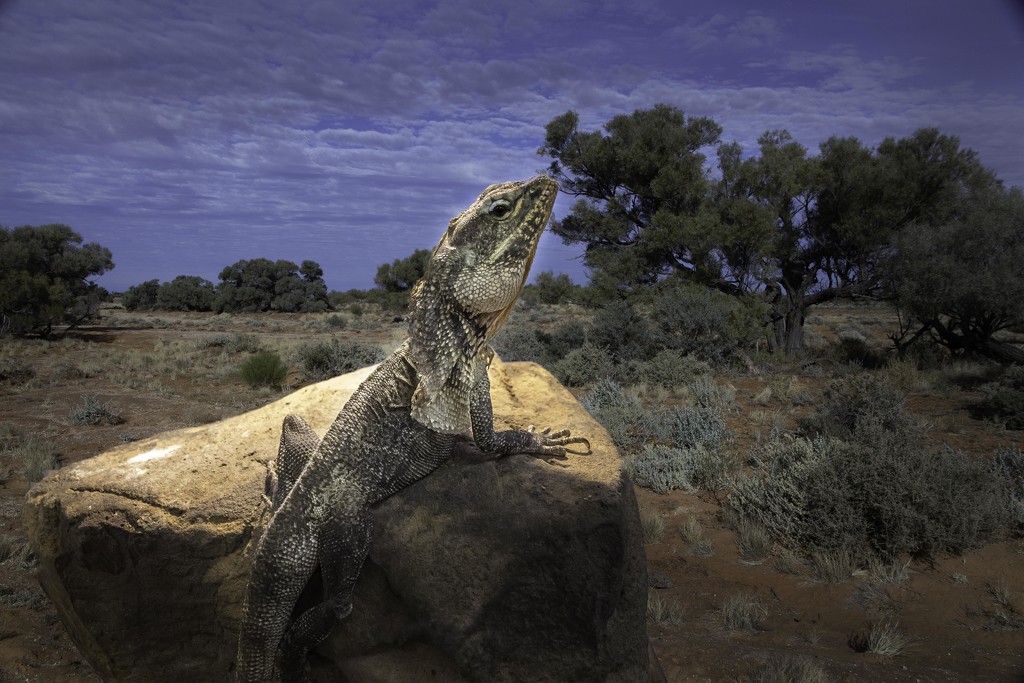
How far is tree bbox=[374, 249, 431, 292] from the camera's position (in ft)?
158

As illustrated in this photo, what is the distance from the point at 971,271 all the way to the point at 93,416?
1889 centimetres

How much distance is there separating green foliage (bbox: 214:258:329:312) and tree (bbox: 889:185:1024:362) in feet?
132

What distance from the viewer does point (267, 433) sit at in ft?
13.2

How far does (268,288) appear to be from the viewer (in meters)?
49.5

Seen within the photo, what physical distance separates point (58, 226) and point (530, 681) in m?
35.0

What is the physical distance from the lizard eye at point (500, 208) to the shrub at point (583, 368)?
11769 millimetres

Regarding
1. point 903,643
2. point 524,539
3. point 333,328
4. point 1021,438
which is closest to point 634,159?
point 1021,438

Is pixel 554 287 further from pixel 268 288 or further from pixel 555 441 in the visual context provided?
pixel 268 288

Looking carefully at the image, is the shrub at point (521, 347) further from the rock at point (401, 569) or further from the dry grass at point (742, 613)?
the rock at point (401, 569)

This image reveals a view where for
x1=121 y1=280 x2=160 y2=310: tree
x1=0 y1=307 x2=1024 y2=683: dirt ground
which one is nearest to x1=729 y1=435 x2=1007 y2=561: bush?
x1=0 y1=307 x2=1024 y2=683: dirt ground

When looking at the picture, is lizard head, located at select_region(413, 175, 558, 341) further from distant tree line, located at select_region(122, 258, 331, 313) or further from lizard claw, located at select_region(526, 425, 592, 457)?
distant tree line, located at select_region(122, 258, 331, 313)

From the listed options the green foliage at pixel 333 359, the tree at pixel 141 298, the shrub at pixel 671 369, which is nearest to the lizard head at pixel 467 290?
the shrub at pixel 671 369

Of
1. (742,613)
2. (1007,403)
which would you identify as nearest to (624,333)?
(1007,403)

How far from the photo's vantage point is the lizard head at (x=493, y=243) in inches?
118
